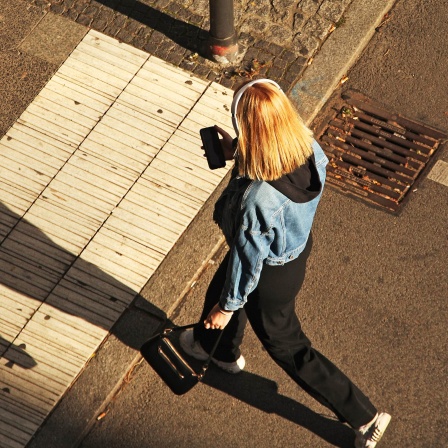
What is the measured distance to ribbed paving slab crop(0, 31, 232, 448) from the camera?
4859 mm

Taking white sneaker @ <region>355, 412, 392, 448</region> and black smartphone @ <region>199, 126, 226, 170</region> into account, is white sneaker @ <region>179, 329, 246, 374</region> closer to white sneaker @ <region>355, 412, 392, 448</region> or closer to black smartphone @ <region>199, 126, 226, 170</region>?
white sneaker @ <region>355, 412, 392, 448</region>

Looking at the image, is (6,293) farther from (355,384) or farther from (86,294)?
(355,384)

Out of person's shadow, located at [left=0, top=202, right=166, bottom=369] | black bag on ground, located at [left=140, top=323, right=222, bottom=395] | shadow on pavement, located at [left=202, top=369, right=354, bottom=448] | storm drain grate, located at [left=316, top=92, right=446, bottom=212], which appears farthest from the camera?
storm drain grate, located at [left=316, top=92, right=446, bottom=212]

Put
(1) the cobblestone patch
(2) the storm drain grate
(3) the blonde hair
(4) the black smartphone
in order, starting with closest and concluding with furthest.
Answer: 1. (3) the blonde hair
2. (4) the black smartphone
3. (2) the storm drain grate
4. (1) the cobblestone patch

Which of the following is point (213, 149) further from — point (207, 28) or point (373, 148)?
point (207, 28)

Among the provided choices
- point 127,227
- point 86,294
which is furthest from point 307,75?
point 86,294

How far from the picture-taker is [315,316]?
501 cm

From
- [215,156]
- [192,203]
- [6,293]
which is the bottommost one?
[6,293]

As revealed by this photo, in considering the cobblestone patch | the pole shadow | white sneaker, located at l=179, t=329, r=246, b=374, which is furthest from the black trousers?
the pole shadow

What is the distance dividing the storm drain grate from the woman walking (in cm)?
167

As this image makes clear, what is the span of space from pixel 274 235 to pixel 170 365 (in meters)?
1.23

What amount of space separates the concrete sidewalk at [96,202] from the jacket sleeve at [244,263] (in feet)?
4.62

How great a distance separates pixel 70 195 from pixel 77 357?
118cm

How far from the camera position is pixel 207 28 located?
6.20 m
